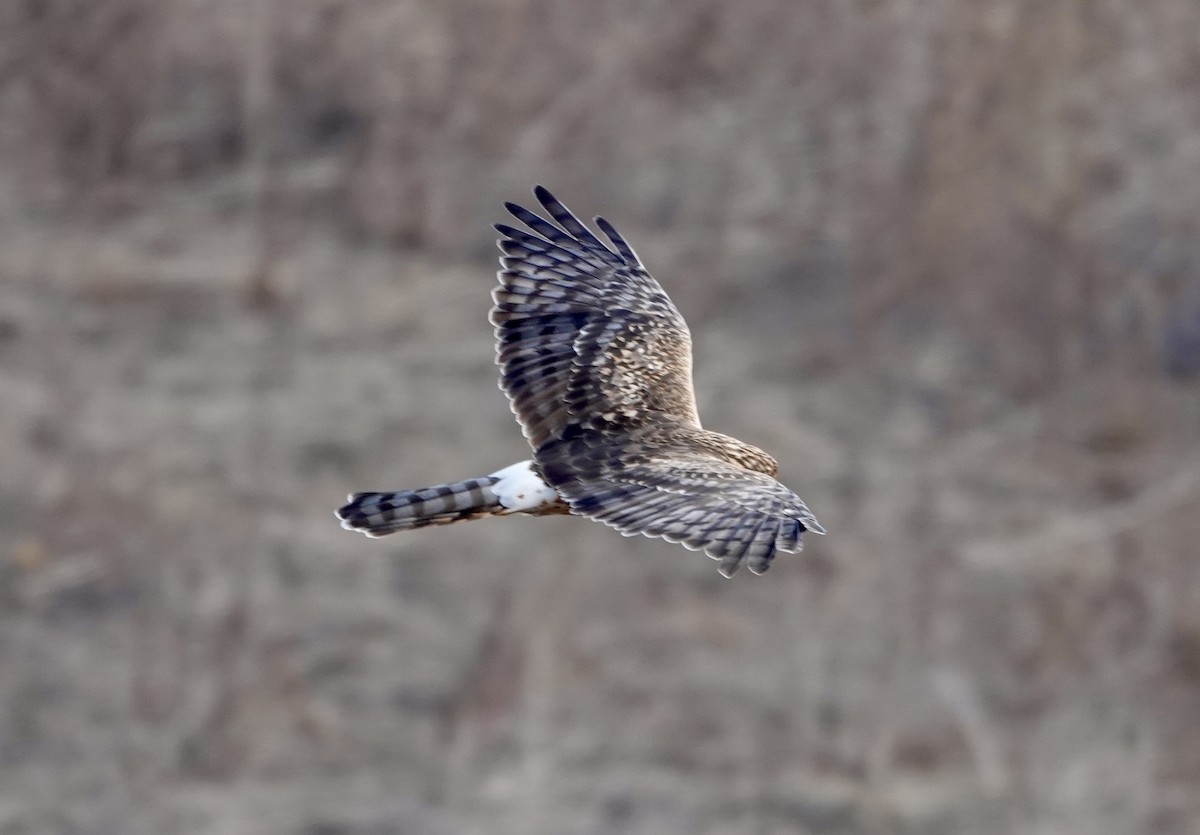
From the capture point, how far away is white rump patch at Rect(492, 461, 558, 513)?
6.14 metres

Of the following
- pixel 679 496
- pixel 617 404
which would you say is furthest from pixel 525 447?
pixel 679 496

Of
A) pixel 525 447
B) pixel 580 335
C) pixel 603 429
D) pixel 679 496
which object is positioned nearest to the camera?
pixel 679 496

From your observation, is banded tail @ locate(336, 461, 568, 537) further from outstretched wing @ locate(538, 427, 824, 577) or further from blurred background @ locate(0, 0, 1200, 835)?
blurred background @ locate(0, 0, 1200, 835)

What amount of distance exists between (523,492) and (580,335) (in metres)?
0.68

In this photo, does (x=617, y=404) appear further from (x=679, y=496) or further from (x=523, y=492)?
(x=679, y=496)

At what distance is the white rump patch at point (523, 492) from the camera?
614 cm

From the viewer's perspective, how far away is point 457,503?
6.14 meters

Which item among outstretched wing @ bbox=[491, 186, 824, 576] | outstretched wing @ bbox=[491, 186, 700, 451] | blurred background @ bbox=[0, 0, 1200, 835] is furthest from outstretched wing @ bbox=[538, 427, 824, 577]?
blurred background @ bbox=[0, 0, 1200, 835]

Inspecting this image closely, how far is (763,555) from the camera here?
17.4ft

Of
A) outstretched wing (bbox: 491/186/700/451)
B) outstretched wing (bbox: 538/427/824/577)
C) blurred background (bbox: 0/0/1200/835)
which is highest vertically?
blurred background (bbox: 0/0/1200/835)

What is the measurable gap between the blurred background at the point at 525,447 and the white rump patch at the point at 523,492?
20.7 feet

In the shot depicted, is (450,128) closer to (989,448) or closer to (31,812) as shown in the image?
(989,448)

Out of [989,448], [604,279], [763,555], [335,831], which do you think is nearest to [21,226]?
[335,831]

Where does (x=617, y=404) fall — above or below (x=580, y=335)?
below
